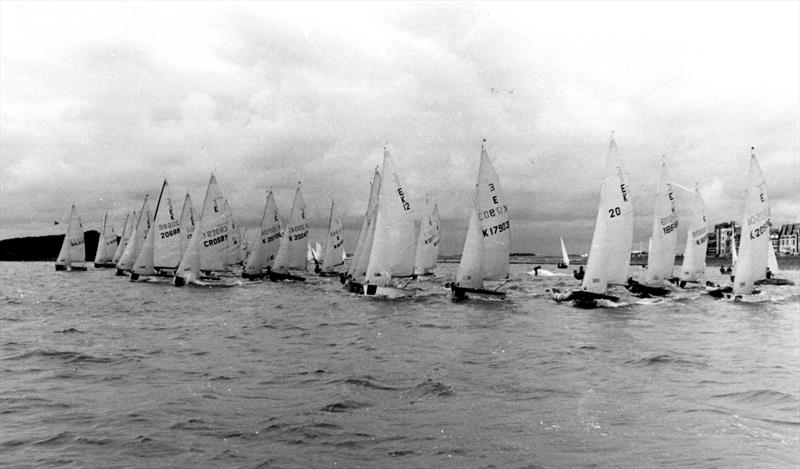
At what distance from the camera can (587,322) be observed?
1001 inches

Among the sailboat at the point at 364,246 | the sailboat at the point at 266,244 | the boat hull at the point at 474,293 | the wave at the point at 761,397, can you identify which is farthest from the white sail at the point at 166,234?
the wave at the point at 761,397

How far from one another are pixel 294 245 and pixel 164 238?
439 inches

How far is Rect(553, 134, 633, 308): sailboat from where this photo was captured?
102 feet

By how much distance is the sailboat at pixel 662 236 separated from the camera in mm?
40066

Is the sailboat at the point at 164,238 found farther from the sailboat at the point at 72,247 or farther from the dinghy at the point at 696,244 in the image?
the dinghy at the point at 696,244

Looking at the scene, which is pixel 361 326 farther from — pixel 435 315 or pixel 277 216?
pixel 277 216

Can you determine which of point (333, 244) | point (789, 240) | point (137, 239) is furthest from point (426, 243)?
point (789, 240)

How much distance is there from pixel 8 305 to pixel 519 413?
1157 inches

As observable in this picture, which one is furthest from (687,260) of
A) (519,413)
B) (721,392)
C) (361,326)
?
(519,413)

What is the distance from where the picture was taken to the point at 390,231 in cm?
3475

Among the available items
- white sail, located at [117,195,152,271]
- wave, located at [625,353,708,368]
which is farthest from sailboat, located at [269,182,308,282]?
wave, located at [625,353,708,368]

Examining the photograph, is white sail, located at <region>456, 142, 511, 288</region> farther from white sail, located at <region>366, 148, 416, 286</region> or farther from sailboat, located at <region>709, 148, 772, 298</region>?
sailboat, located at <region>709, 148, 772, 298</region>

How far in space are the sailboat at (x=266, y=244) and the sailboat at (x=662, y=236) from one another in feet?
103

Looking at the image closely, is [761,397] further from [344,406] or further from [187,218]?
[187,218]
